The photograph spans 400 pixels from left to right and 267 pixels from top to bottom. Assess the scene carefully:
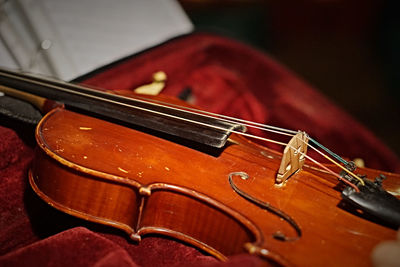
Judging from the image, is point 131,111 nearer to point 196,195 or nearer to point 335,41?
point 196,195

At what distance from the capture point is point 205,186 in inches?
28.4

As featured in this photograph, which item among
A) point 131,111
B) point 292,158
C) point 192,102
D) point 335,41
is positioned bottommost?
point 335,41

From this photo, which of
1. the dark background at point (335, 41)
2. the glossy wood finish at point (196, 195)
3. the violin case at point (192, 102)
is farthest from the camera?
the dark background at point (335, 41)

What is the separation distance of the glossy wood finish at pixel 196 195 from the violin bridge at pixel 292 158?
0.8 inches

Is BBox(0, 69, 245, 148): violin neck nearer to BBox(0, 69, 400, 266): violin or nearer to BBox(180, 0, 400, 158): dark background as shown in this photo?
BBox(0, 69, 400, 266): violin

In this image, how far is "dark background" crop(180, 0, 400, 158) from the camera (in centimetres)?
281

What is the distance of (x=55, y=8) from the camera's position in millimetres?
1442

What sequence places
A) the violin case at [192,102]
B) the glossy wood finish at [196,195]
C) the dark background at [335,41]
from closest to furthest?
the glossy wood finish at [196,195] → the violin case at [192,102] → the dark background at [335,41]

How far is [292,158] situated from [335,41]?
3.26 m

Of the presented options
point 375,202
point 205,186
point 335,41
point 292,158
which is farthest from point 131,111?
point 335,41

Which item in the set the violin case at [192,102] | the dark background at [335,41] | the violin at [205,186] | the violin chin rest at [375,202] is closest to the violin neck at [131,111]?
the violin at [205,186]

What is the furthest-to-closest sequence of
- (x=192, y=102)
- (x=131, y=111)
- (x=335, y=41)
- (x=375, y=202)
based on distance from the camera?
1. (x=335, y=41)
2. (x=192, y=102)
3. (x=131, y=111)
4. (x=375, y=202)

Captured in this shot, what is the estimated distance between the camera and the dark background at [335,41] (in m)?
2.81

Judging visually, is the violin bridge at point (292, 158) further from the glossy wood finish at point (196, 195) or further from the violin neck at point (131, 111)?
the violin neck at point (131, 111)
